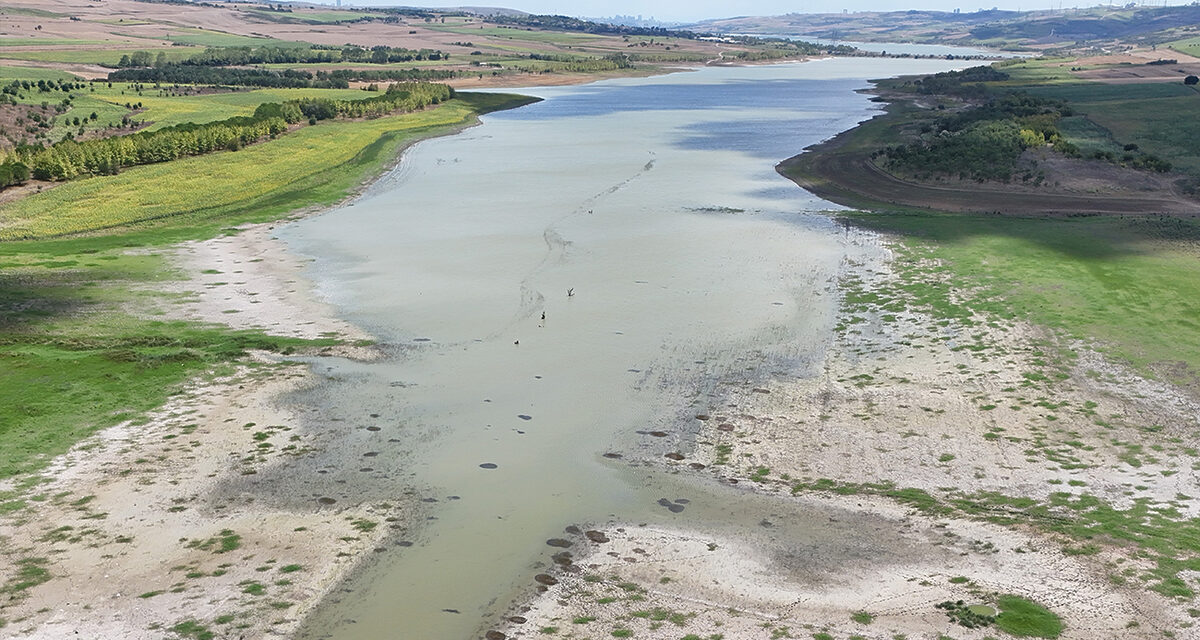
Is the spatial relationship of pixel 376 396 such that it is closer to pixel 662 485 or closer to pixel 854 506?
pixel 662 485

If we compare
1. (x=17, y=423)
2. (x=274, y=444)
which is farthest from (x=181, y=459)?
(x=17, y=423)

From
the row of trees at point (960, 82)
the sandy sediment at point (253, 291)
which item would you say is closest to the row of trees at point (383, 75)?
the row of trees at point (960, 82)

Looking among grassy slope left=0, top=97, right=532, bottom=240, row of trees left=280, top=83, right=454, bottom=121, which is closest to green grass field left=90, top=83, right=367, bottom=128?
row of trees left=280, top=83, right=454, bottom=121

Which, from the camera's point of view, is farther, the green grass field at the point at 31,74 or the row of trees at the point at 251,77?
the row of trees at the point at 251,77

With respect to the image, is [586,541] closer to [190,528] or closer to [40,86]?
[190,528]

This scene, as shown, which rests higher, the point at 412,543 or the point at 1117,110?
the point at 1117,110

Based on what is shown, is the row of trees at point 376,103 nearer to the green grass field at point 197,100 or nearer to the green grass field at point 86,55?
the green grass field at point 197,100
